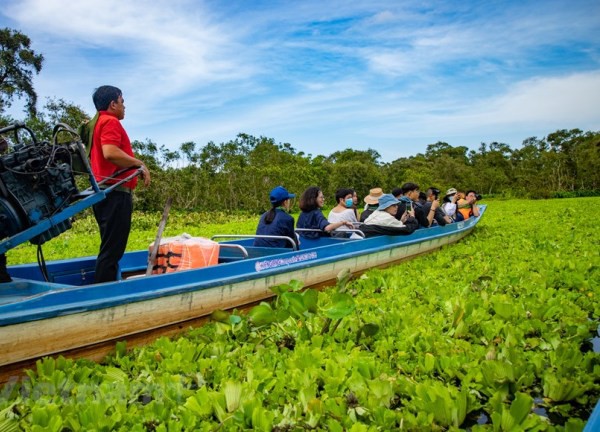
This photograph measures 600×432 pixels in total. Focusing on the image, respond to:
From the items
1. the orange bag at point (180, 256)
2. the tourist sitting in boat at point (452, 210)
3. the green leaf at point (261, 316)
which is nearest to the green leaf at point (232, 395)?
the green leaf at point (261, 316)

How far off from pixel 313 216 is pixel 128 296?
11.9ft

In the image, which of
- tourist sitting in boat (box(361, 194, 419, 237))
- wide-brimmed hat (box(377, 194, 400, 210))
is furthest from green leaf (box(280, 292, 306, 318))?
wide-brimmed hat (box(377, 194, 400, 210))

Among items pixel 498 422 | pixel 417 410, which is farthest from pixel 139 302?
pixel 498 422

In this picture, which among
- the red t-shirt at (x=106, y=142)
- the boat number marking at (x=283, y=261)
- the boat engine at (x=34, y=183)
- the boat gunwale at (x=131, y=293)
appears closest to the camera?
the boat gunwale at (x=131, y=293)

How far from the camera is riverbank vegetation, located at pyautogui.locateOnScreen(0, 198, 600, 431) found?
245 cm

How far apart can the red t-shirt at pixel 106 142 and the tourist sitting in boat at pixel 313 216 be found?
2825 millimetres

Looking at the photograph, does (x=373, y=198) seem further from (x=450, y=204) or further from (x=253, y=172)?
(x=253, y=172)

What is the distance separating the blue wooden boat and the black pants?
1.13ft

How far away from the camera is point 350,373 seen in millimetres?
3043

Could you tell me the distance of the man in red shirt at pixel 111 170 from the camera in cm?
408

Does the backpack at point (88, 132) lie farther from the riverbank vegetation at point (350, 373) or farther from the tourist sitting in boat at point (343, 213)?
the tourist sitting in boat at point (343, 213)

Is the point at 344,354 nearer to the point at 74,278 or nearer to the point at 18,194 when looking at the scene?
the point at 18,194

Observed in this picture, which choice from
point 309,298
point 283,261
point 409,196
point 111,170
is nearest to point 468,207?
point 409,196

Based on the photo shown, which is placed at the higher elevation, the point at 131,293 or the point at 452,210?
the point at 131,293
